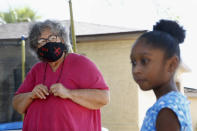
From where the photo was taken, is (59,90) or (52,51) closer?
(59,90)

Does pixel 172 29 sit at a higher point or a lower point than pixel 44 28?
higher

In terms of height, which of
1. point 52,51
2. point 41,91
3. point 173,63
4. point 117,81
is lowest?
point 117,81

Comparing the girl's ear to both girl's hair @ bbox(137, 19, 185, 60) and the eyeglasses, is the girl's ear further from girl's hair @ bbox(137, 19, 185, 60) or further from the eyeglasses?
the eyeglasses

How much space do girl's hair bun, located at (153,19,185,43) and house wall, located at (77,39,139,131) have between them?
563 cm

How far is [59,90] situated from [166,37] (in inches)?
44.4

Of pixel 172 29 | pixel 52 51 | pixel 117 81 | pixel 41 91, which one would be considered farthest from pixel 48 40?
pixel 117 81

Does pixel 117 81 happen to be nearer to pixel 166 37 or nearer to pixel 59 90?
pixel 59 90

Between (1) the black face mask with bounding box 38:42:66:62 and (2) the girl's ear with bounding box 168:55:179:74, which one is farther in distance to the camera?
(1) the black face mask with bounding box 38:42:66:62

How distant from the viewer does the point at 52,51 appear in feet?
9.05

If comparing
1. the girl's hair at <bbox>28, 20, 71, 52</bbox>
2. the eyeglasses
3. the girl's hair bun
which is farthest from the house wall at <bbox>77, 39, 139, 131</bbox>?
the girl's hair bun

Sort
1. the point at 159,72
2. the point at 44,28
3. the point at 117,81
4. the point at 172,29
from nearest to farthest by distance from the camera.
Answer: the point at 159,72
the point at 172,29
the point at 44,28
the point at 117,81

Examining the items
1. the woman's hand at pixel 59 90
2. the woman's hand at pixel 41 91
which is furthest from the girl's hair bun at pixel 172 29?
the woman's hand at pixel 41 91

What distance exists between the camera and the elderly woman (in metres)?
2.60

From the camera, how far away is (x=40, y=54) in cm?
286
